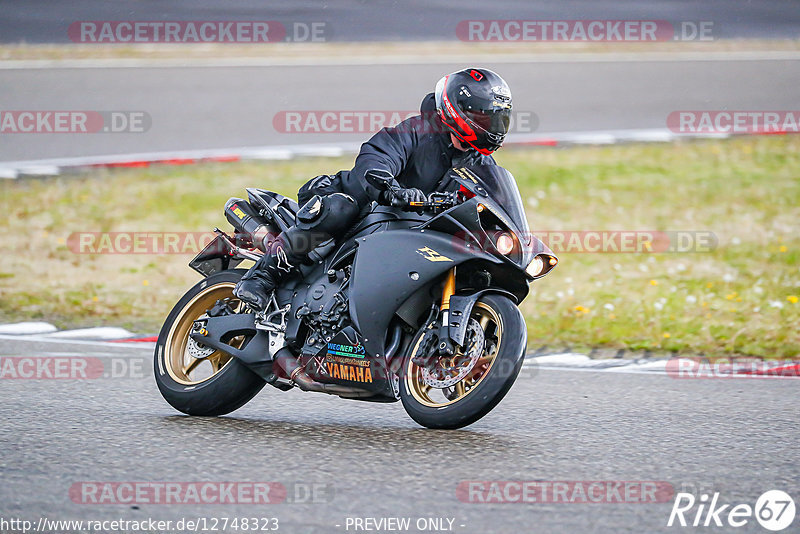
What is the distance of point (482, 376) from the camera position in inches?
206

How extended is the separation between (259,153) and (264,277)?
7.84m

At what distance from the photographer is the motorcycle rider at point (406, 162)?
5.58 meters

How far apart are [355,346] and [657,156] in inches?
335

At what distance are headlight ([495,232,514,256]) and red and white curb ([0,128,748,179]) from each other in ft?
26.8

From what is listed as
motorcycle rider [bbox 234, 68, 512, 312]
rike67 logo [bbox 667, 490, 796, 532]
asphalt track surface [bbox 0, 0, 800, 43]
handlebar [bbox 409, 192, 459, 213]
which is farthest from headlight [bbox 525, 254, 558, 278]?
asphalt track surface [bbox 0, 0, 800, 43]

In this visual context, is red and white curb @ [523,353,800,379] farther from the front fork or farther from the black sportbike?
the front fork

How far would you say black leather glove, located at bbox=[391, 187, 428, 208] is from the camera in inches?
213

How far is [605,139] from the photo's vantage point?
45.6 feet

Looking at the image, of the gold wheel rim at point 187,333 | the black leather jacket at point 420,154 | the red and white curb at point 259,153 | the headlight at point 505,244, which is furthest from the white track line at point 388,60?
the headlight at point 505,244

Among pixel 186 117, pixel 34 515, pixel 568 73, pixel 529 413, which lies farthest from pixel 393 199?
pixel 568 73

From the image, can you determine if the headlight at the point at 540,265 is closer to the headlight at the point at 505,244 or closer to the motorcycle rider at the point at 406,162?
the headlight at the point at 505,244

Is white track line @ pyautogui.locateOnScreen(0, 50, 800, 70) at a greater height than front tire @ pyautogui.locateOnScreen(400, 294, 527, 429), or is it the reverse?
white track line @ pyautogui.locateOnScreen(0, 50, 800, 70)

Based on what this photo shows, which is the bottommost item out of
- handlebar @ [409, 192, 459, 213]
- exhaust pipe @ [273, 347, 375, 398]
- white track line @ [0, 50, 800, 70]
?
exhaust pipe @ [273, 347, 375, 398]

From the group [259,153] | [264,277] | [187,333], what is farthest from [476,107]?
[259,153]
